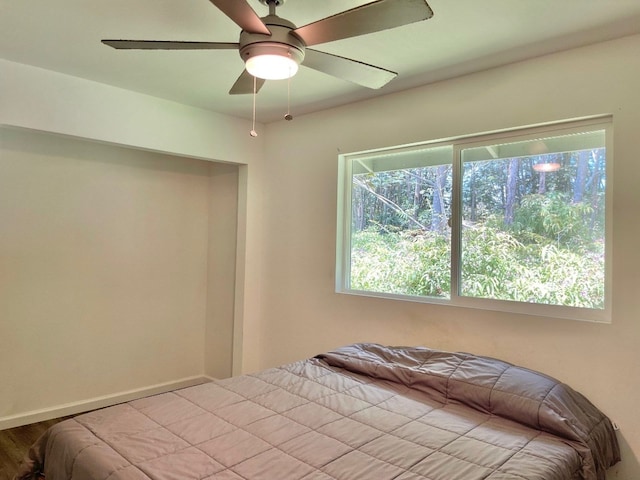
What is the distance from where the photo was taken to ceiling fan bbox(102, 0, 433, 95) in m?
1.37

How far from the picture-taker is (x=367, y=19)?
145 cm

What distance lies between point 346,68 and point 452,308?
1.60 metres

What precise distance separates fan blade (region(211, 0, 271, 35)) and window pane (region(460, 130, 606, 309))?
1705 millimetres

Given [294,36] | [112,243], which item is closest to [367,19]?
[294,36]

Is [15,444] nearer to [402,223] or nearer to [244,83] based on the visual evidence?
[244,83]

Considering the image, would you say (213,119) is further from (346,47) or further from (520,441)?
(520,441)

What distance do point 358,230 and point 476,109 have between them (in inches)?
48.4

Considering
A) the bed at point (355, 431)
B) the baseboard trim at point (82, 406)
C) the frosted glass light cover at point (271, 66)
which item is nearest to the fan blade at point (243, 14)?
the frosted glass light cover at point (271, 66)

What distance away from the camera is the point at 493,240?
260 cm

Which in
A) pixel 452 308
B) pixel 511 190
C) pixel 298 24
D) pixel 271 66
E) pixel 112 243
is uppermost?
pixel 298 24

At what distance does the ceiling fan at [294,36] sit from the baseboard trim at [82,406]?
291 centimetres

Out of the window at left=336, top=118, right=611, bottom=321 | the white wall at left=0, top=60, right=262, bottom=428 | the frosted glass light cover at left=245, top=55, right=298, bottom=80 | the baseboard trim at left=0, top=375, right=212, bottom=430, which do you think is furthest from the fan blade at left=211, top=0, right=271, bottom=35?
the baseboard trim at left=0, top=375, right=212, bottom=430

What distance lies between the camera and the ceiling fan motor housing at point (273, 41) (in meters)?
1.57

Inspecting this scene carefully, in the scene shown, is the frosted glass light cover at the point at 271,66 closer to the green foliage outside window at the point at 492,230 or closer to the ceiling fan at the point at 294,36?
the ceiling fan at the point at 294,36
